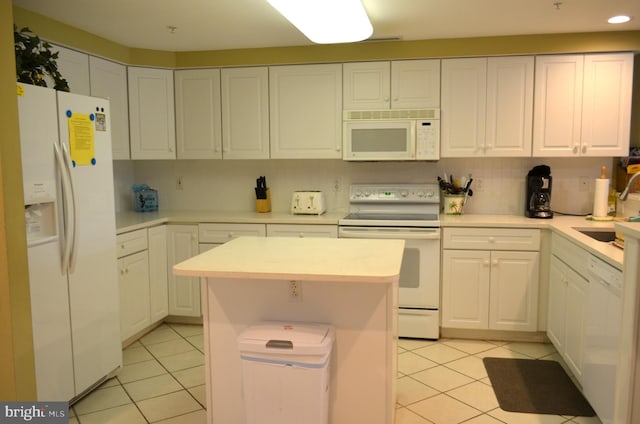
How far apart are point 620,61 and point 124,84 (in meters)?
3.72

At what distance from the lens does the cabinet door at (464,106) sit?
3854 mm

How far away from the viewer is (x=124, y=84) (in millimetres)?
4039

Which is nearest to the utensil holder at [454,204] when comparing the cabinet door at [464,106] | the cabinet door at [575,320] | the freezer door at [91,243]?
the cabinet door at [464,106]

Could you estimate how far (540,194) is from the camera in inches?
152

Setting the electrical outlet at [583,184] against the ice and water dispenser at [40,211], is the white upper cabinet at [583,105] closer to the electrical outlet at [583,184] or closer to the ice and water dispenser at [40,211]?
the electrical outlet at [583,184]

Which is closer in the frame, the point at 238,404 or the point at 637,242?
the point at 637,242

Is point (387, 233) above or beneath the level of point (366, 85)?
beneath

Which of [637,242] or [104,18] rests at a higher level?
[104,18]

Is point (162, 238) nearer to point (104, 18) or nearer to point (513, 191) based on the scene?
point (104, 18)

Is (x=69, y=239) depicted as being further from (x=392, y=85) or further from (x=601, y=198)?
(x=601, y=198)

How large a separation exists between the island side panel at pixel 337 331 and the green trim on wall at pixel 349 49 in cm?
226

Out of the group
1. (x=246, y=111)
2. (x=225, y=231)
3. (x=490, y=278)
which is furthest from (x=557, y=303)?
(x=246, y=111)

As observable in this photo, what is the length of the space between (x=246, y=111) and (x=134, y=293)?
5.51 feet

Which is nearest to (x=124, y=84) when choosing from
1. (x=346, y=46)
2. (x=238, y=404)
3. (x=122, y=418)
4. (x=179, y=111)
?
(x=179, y=111)
